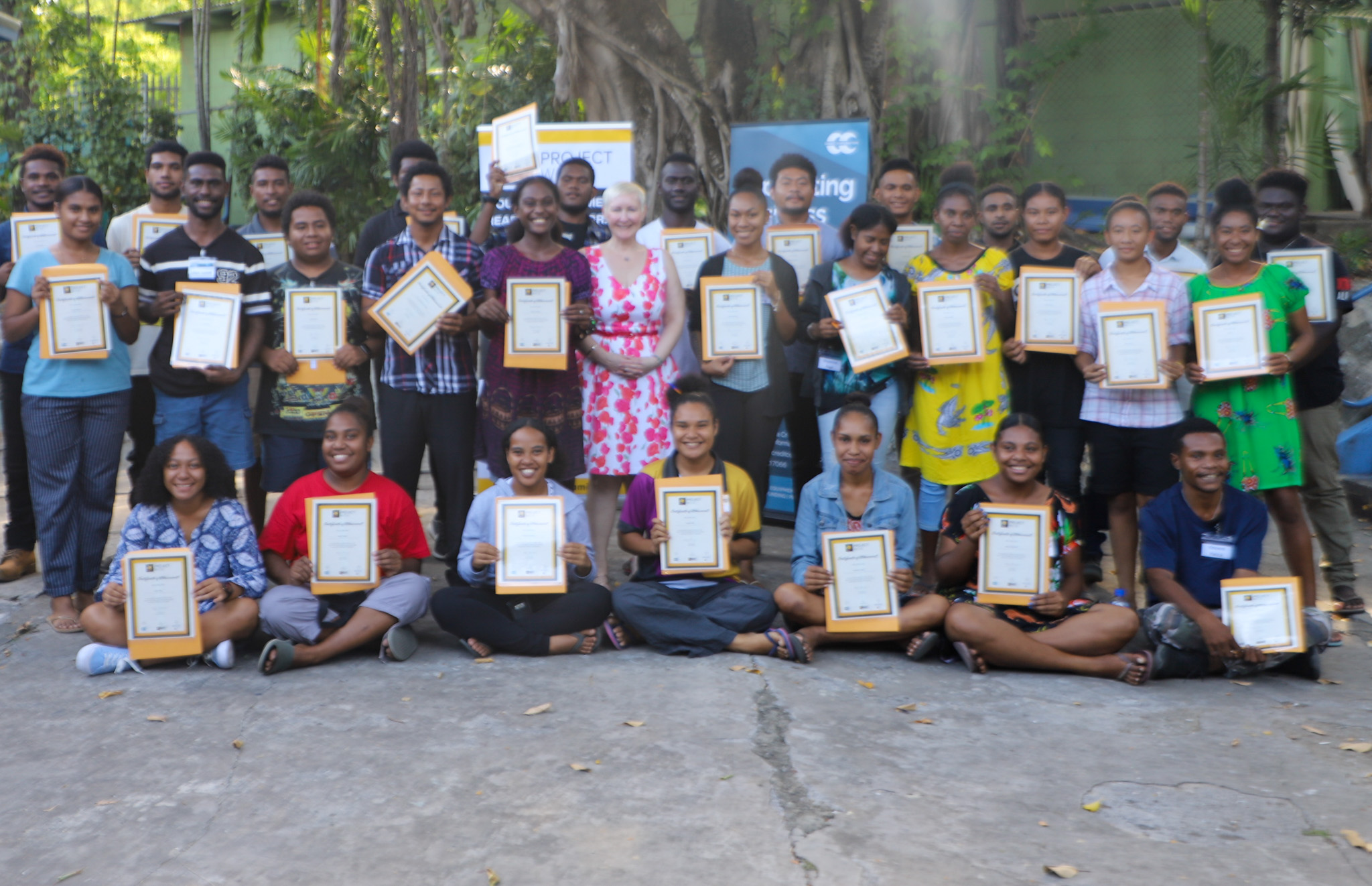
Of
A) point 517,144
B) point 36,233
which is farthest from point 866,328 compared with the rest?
point 36,233

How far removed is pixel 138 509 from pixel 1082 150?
8.84 m

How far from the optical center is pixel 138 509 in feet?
15.3

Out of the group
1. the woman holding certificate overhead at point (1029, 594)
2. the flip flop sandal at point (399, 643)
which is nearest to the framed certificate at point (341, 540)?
the flip flop sandal at point (399, 643)

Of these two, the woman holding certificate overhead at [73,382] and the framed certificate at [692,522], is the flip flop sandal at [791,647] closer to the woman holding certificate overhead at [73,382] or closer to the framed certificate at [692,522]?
the framed certificate at [692,522]

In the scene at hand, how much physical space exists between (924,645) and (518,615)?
1.57 meters

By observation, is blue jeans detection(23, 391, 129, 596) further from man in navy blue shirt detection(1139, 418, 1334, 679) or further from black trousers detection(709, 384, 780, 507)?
man in navy blue shirt detection(1139, 418, 1334, 679)

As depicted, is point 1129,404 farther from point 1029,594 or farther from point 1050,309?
point 1029,594

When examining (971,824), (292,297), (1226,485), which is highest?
(292,297)

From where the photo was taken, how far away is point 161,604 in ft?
14.6

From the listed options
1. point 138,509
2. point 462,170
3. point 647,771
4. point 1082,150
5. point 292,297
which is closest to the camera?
point 647,771

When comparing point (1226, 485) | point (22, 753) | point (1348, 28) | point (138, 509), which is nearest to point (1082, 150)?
point (1348, 28)

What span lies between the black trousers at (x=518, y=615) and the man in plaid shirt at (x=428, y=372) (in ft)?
2.16

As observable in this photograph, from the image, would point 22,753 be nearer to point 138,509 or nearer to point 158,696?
point 158,696

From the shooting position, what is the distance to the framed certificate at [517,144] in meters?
6.37
